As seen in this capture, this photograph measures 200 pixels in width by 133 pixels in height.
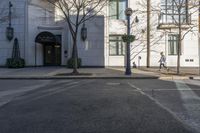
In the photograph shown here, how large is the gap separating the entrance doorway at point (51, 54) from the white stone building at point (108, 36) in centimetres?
124

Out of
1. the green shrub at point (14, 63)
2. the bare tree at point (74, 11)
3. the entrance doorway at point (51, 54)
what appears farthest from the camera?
the entrance doorway at point (51, 54)

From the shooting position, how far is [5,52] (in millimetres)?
34031

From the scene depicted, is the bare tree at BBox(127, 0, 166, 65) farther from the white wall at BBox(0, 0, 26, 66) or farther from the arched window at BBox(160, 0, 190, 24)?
the white wall at BBox(0, 0, 26, 66)

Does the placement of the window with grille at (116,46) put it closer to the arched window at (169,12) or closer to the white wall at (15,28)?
the arched window at (169,12)

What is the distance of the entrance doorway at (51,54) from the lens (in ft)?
117

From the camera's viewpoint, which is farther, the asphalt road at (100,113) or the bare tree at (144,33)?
the bare tree at (144,33)

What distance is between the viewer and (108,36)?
3388cm

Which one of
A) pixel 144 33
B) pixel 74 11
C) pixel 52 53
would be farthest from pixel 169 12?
pixel 52 53

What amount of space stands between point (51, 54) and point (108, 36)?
6212 mm

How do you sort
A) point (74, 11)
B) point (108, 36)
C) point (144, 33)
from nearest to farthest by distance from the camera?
point (74, 11)
point (144, 33)
point (108, 36)

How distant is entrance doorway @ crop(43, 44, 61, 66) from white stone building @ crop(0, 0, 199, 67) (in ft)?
4.07

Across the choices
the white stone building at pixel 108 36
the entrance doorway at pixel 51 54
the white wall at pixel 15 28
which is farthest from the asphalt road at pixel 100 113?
the entrance doorway at pixel 51 54

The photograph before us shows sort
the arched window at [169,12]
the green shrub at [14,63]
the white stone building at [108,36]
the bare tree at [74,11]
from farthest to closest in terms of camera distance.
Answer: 1. the white stone building at [108,36]
2. the green shrub at [14,63]
3. the arched window at [169,12]
4. the bare tree at [74,11]

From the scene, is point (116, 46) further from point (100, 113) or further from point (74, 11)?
point (100, 113)
